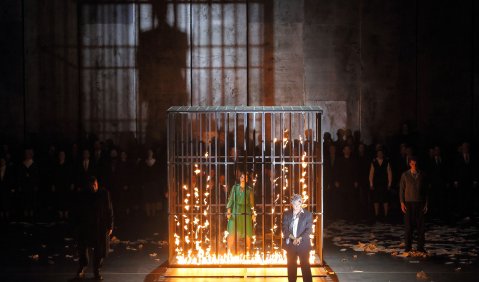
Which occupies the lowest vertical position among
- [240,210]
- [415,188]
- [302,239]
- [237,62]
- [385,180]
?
[302,239]

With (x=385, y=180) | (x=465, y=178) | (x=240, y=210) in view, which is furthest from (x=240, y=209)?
(x=465, y=178)

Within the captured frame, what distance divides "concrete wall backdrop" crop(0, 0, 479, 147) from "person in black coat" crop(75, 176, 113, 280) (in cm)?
887

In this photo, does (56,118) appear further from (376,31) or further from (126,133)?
(376,31)

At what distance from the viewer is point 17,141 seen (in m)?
18.5

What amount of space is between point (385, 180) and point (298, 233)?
7457 mm

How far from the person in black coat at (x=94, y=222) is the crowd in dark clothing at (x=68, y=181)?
5.71 m

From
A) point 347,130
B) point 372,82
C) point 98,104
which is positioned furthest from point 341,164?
point 98,104

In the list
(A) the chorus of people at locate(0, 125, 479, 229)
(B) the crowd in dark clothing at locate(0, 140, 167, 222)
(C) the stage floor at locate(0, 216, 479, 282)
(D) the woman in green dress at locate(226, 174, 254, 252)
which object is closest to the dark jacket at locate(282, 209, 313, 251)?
(C) the stage floor at locate(0, 216, 479, 282)

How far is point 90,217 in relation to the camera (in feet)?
32.2

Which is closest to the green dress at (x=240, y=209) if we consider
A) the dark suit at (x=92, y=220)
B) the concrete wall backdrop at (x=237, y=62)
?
the dark suit at (x=92, y=220)

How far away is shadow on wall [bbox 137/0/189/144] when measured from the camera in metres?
18.6

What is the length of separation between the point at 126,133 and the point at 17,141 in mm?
2965

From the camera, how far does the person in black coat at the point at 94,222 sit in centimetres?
981

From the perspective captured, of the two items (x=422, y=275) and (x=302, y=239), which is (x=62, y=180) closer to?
(x=302, y=239)
